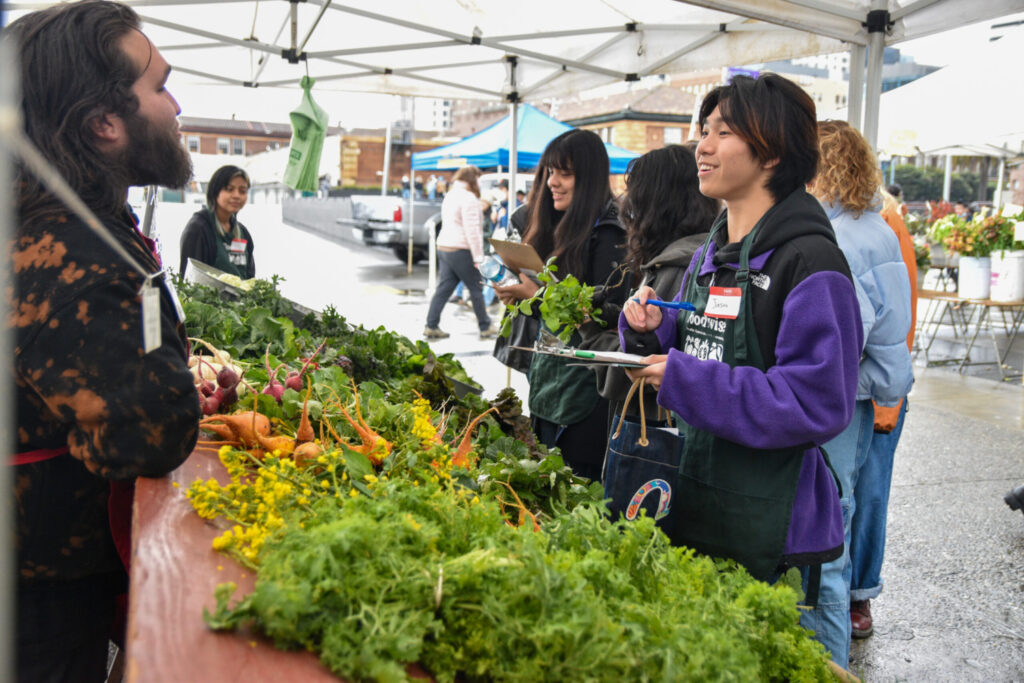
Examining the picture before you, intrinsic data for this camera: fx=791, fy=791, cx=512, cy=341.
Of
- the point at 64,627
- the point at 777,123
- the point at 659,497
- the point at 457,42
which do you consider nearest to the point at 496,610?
the point at 659,497

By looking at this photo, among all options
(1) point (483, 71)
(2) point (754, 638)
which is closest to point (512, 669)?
(2) point (754, 638)

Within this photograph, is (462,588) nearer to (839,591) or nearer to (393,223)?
(839,591)

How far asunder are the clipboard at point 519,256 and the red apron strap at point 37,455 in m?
1.73

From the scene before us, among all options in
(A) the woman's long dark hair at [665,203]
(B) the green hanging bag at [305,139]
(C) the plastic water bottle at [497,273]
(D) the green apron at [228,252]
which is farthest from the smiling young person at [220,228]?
(A) the woman's long dark hair at [665,203]

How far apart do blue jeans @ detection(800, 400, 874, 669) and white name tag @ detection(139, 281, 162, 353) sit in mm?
1925

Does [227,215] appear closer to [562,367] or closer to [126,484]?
[562,367]

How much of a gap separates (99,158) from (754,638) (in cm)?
153

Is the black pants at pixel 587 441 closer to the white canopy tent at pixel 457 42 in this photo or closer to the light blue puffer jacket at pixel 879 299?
the light blue puffer jacket at pixel 879 299

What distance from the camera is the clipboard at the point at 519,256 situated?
2959mm

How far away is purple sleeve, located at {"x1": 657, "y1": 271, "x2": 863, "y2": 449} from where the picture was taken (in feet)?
5.97

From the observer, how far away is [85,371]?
140cm

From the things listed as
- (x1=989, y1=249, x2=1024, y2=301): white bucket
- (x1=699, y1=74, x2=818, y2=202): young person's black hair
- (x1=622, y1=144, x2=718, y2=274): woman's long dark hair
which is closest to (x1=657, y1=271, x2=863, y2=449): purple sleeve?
(x1=699, y1=74, x2=818, y2=202): young person's black hair

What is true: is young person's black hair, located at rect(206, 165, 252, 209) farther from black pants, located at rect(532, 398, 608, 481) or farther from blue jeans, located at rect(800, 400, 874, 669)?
blue jeans, located at rect(800, 400, 874, 669)

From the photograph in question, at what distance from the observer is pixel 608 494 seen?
2.11 meters
